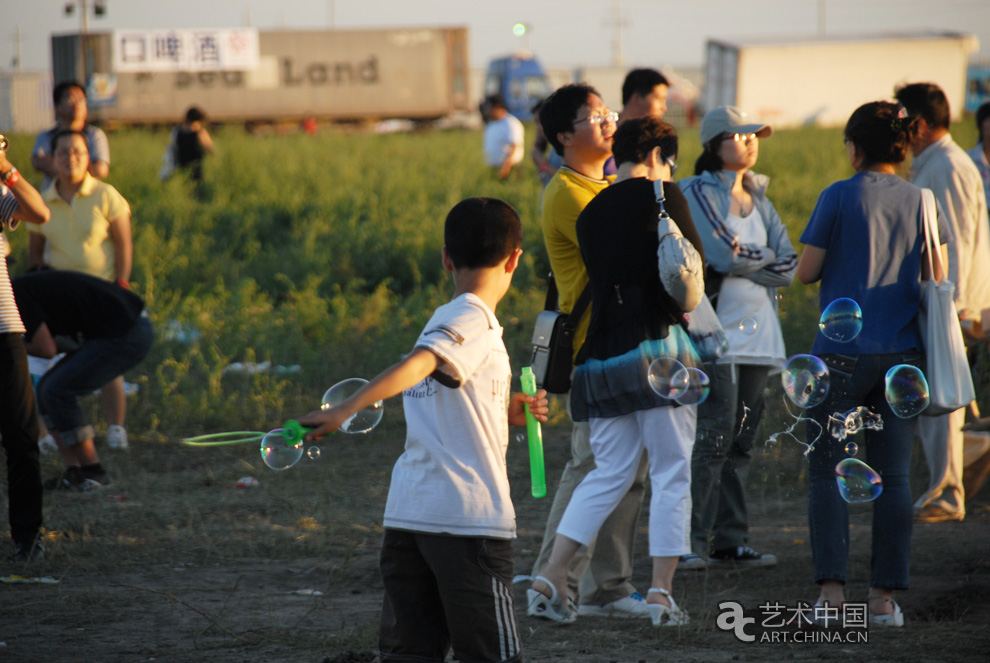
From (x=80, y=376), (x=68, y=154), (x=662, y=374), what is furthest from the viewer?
(x=68, y=154)

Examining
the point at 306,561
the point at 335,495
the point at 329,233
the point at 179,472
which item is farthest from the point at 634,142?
the point at 329,233

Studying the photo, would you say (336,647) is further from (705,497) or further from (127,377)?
(127,377)

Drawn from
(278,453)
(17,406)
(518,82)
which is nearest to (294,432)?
(278,453)

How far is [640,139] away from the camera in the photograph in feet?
11.7

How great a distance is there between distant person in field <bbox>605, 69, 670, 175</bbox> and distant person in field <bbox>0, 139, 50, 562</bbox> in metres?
2.63

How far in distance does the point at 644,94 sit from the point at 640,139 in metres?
1.14

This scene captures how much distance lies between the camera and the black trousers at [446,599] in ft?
7.84

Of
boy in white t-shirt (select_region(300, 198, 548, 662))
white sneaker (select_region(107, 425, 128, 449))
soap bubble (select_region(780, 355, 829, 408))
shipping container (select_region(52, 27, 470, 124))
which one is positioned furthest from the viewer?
shipping container (select_region(52, 27, 470, 124))

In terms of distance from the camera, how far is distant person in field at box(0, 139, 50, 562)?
13.5 feet

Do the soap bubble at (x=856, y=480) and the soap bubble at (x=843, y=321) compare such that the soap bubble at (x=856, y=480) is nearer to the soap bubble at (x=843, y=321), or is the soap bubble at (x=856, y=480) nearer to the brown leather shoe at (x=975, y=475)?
the soap bubble at (x=843, y=321)

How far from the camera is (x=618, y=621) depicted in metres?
3.59

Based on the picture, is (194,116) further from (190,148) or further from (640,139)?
(640,139)

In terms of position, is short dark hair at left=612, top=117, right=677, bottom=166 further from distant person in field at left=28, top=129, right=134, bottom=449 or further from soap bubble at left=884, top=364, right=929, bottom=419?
distant person in field at left=28, top=129, right=134, bottom=449

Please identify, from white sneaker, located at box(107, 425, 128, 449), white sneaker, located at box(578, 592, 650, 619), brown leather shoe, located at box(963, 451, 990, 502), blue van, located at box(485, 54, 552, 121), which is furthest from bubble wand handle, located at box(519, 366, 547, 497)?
blue van, located at box(485, 54, 552, 121)
